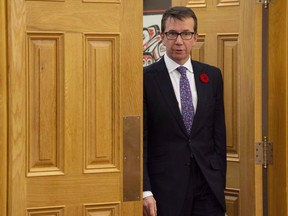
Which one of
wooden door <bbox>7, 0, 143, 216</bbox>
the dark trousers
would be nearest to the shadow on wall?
the dark trousers

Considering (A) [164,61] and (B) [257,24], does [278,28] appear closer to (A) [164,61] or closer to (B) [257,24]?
(B) [257,24]

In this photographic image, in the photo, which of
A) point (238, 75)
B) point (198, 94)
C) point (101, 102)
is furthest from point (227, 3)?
point (101, 102)

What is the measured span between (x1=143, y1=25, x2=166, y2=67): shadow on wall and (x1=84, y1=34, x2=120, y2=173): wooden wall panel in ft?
16.2

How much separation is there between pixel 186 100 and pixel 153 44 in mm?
4592

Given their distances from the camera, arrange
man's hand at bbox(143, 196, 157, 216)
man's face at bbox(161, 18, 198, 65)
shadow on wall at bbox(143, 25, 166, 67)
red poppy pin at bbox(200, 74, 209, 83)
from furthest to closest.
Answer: shadow on wall at bbox(143, 25, 166, 67), red poppy pin at bbox(200, 74, 209, 83), man's face at bbox(161, 18, 198, 65), man's hand at bbox(143, 196, 157, 216)

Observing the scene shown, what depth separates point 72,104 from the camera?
3.48 metres

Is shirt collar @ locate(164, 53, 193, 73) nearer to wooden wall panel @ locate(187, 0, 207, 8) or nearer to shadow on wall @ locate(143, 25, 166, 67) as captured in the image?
wooden wall panel @ locate(187, 0, 207, 8)

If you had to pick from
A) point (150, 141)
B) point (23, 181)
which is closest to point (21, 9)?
point (23, 181)

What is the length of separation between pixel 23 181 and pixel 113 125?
1.65ft

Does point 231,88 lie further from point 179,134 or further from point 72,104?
point 72,104

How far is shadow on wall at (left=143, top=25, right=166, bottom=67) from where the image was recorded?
8492 millimetres

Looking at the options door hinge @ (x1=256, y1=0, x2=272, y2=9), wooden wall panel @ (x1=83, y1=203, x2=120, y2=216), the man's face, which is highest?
door hinge @ (x1=256, y1=0, x2=272, y2=9)

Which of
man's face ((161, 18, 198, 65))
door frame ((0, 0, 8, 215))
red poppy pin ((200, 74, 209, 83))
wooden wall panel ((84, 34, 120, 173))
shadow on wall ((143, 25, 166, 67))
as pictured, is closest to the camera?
door frame ((0, 0, 8, 215))

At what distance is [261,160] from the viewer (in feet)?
13.3
